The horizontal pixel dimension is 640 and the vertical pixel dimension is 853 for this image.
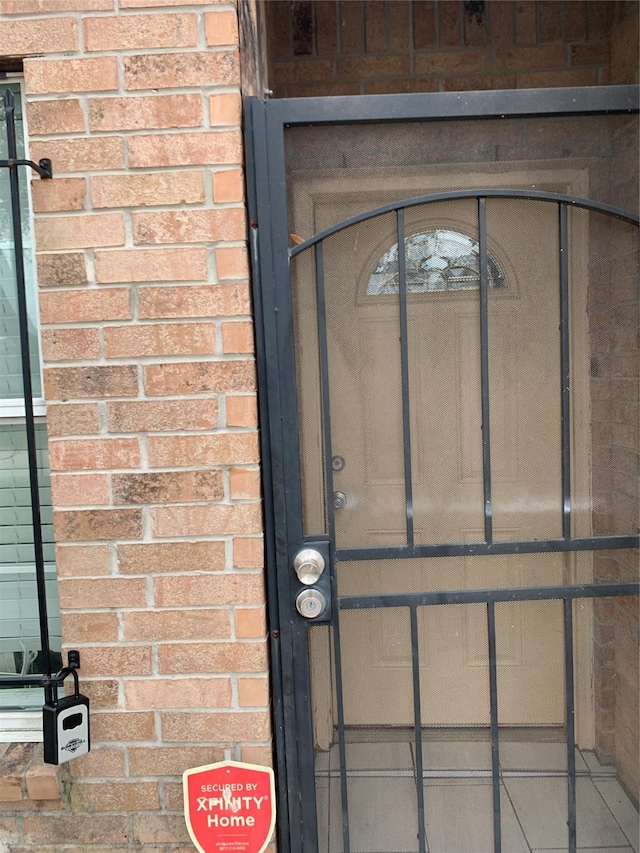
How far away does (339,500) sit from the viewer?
1649 millimetres

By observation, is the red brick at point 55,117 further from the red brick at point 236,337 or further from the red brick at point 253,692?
the red brick at point 253,692

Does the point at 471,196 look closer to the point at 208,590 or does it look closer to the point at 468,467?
the point at 468,467

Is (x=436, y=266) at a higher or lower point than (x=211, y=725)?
higher

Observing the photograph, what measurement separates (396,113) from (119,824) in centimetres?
201

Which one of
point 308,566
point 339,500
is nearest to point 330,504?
point 339,500

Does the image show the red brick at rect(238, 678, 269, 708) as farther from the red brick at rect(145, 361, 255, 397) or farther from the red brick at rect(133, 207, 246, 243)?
the red brick at rect(133, 207, 246, 243)

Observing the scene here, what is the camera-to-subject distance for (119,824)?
5.24 ft

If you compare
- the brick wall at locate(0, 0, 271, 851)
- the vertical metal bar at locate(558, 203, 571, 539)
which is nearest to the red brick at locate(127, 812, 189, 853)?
the brick wall at locate(0, 0, 271, 851)

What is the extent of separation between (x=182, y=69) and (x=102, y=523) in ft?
3.76

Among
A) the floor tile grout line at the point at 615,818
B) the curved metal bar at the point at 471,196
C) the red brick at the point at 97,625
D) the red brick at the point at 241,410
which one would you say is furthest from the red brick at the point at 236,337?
the floor tile grout line at the point at 615,818

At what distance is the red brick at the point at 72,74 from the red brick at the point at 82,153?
0.12m

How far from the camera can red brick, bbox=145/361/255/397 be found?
4.96ft

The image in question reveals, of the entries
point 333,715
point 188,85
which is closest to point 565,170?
point 188,85

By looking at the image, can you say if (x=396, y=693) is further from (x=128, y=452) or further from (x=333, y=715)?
(x=128, y=452)
